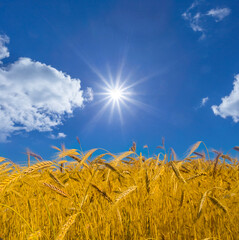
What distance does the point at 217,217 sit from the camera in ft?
6.50

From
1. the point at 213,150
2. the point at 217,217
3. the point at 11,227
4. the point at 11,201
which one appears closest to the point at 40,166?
the point at 11,227

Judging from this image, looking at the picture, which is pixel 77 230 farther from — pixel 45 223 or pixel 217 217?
pixel 217 217

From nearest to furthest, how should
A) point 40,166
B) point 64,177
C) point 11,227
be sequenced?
point 40,166 → point 11,227 → point 64,177

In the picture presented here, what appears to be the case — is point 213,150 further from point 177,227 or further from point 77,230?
point 77,230

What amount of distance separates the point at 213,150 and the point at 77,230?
222 centimetres

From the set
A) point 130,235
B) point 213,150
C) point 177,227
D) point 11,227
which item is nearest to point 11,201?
point 11,227

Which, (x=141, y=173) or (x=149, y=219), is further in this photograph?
(x=141, y=173)

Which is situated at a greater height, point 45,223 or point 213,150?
point 213,150

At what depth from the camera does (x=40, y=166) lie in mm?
1540

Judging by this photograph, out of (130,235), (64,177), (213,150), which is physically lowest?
(130,235)

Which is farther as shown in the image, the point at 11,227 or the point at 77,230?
the point at 11,227

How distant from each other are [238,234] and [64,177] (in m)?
1.94

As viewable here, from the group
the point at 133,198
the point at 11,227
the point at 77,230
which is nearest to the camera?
the point at 77,230

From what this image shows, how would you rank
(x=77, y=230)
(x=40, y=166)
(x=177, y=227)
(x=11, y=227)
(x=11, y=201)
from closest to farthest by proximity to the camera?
1. (x=40, y=166)
2. (x=177, y=227)
3. (x=77, y=230)
4. (x=11, y=227)
5. (x=11, y=201)
